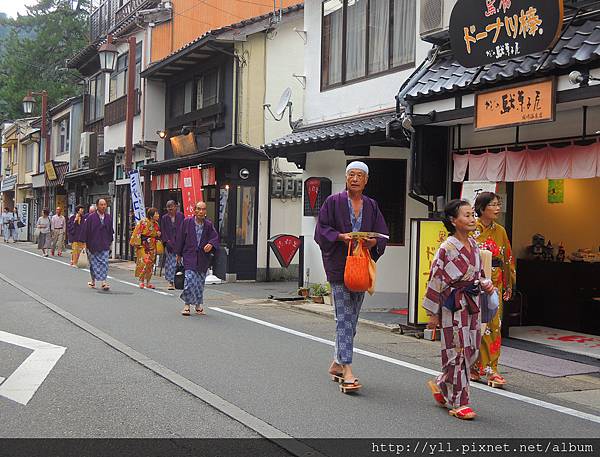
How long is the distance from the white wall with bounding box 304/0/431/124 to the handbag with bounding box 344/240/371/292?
676 cm

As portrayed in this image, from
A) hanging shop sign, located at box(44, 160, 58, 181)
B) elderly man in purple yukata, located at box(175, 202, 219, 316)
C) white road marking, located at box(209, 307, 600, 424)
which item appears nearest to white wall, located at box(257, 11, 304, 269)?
elderly man in purple yukata, located at box(175, 202, 219, 316)

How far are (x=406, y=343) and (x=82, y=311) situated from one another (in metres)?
5.69

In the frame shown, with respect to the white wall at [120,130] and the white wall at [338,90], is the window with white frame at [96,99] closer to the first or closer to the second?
the white wall at [120,130]

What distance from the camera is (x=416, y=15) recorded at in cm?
1336

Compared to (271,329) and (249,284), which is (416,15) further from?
(249,284)

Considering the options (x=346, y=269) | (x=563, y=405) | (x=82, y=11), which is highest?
(x=82, y=11)

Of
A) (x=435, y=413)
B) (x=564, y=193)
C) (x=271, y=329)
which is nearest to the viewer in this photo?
(x=435, y=413)

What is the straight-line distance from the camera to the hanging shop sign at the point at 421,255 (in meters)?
11.0

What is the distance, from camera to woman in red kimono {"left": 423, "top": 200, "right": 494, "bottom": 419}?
6414 mm

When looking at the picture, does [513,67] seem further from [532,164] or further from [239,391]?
[239,391]

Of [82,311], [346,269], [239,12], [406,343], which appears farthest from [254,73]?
[346,269]

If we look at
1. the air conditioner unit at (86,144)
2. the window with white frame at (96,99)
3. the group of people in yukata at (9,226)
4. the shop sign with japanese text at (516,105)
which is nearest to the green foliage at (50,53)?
the group of people in yukata at (9,226)

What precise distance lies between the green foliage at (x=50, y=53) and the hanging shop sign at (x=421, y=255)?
154 ft

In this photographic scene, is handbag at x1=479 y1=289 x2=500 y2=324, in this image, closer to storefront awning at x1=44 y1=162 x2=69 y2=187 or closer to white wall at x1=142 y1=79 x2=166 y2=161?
white wall at x1=142 y1=79 x2=166 y2=161
